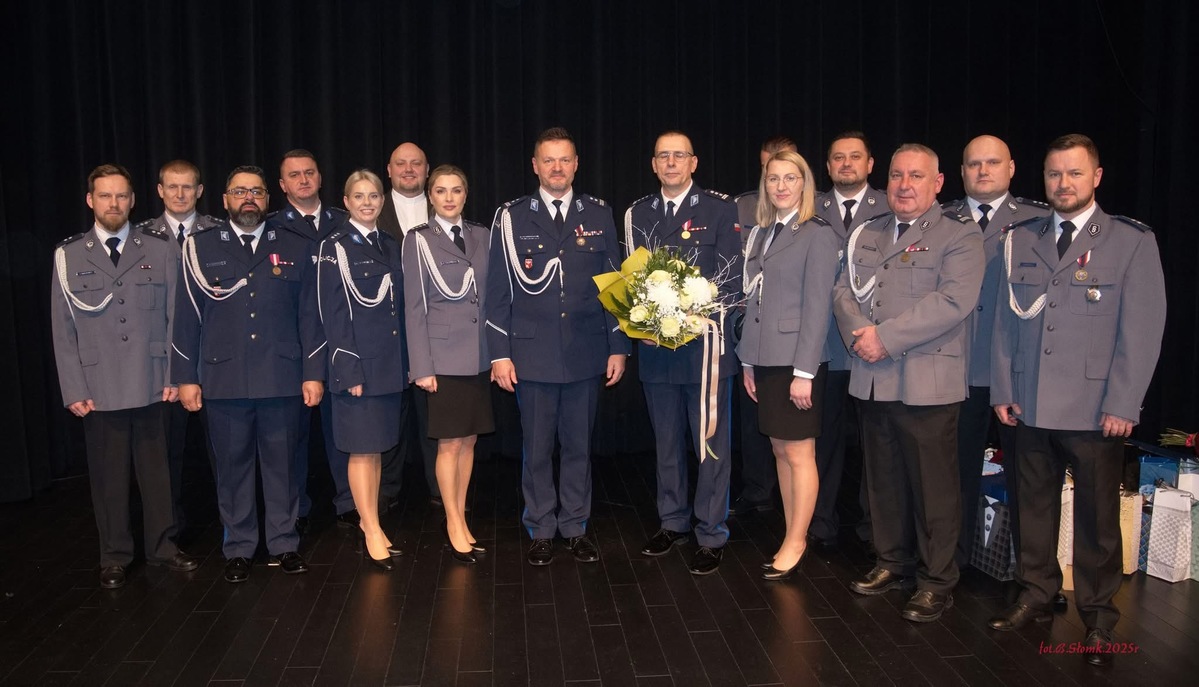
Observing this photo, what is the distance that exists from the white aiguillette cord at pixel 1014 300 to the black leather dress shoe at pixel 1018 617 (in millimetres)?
1116

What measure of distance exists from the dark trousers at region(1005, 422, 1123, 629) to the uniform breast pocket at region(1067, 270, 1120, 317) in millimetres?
451

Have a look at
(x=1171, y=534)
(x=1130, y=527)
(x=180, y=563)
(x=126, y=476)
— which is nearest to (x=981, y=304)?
(x=1130, y=527)

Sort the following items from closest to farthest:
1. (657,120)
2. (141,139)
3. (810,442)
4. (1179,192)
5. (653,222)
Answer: (810,442) < (653,222) < (1179,192) < (141,139) < (657,120)

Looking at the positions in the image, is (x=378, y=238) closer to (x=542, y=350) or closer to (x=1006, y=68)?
(x=542, y=350)

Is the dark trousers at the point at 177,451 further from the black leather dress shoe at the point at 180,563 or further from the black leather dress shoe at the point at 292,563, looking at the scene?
the black leather dress shoe at the point at 292,563

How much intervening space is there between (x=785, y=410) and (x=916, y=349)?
1.99 feet

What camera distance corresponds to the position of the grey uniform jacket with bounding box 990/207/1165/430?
3.13 meters

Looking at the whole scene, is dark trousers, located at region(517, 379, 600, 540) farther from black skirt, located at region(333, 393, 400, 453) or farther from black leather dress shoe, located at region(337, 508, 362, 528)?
black leather dress shoe, located at region(337, 508, 362, 528)

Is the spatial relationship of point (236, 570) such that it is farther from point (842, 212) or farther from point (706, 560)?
point (842, 212)

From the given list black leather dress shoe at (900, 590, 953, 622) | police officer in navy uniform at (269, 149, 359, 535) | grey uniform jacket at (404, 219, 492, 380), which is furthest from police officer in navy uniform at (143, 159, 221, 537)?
black leather dress shoe at (900, 590, 953, 622)

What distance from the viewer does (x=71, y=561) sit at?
13.9 ft

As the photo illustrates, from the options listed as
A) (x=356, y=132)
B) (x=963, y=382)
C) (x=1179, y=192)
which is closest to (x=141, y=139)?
(x=356, y=132)

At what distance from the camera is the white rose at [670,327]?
11.6 ft

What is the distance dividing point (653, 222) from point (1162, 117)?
12.3 feet
